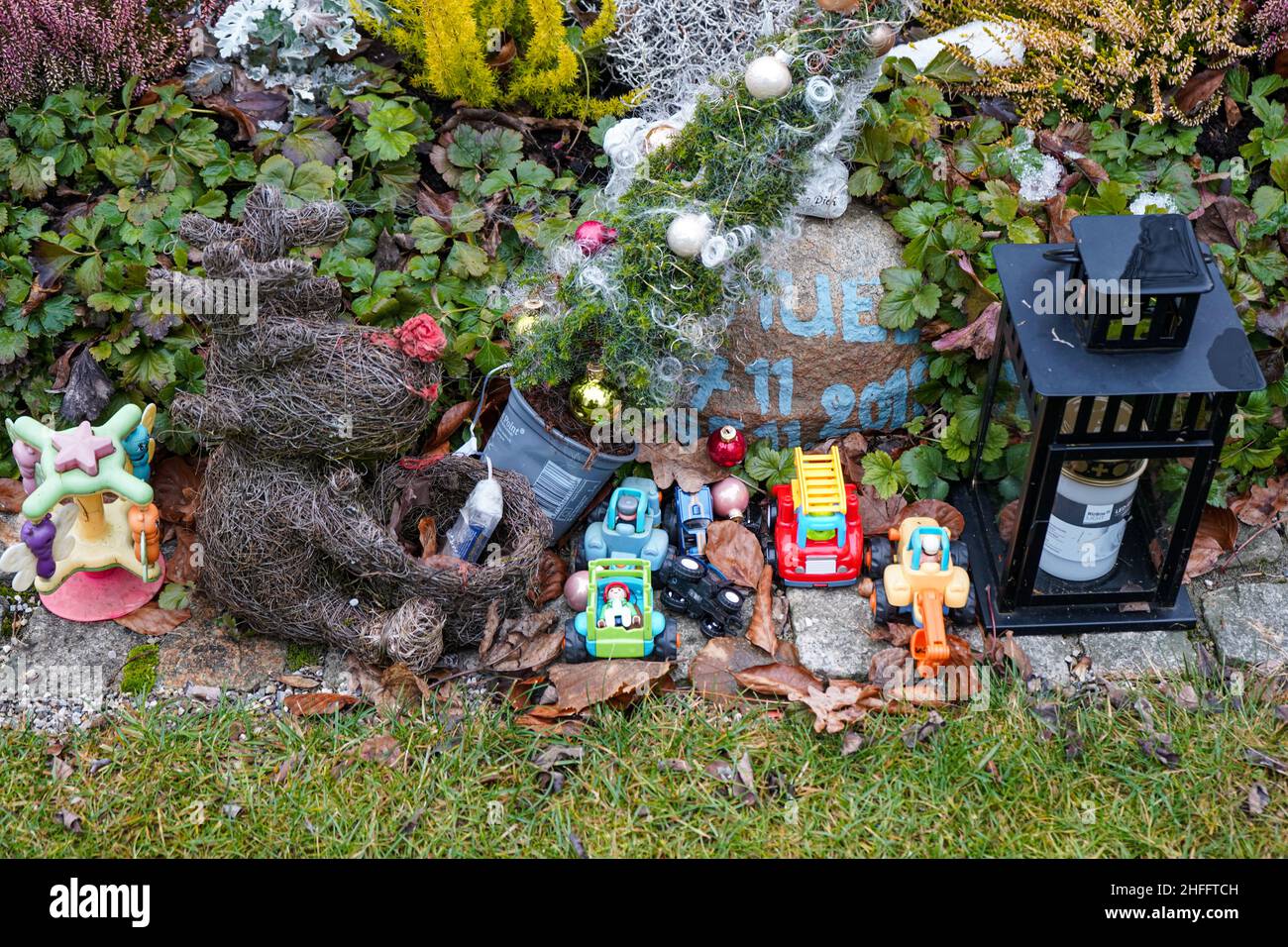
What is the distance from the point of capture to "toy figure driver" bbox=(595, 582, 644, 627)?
372cm

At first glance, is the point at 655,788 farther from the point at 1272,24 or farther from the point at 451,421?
the point at 1272,24

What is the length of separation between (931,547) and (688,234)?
Result: 1211mm

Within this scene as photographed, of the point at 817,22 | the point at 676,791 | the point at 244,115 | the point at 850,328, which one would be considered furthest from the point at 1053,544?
the point at 244,115

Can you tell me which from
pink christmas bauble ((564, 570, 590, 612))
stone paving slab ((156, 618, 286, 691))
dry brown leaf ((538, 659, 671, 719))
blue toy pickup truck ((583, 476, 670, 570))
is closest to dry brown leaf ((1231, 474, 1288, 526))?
blue toy pickup truck ((583, 476, 670, 570))

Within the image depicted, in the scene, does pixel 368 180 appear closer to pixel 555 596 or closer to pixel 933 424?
pixel 555 596

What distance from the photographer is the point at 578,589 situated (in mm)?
3902

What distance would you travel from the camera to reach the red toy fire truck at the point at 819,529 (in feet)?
12.8

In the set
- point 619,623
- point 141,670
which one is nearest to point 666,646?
point 619,623

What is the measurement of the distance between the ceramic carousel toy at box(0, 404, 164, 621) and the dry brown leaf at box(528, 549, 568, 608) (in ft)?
4.00

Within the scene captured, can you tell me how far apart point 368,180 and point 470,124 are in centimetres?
46

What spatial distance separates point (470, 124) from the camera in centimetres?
467

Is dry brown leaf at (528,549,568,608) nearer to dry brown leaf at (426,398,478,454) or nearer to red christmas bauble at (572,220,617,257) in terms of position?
dry brown leaf at (426,398,478,454)

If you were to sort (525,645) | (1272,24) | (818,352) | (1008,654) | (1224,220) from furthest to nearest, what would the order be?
(1272,24) → (1224,220) → (818,352) → (525,645) → (1008,654)

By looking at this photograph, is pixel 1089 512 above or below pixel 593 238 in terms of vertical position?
below
